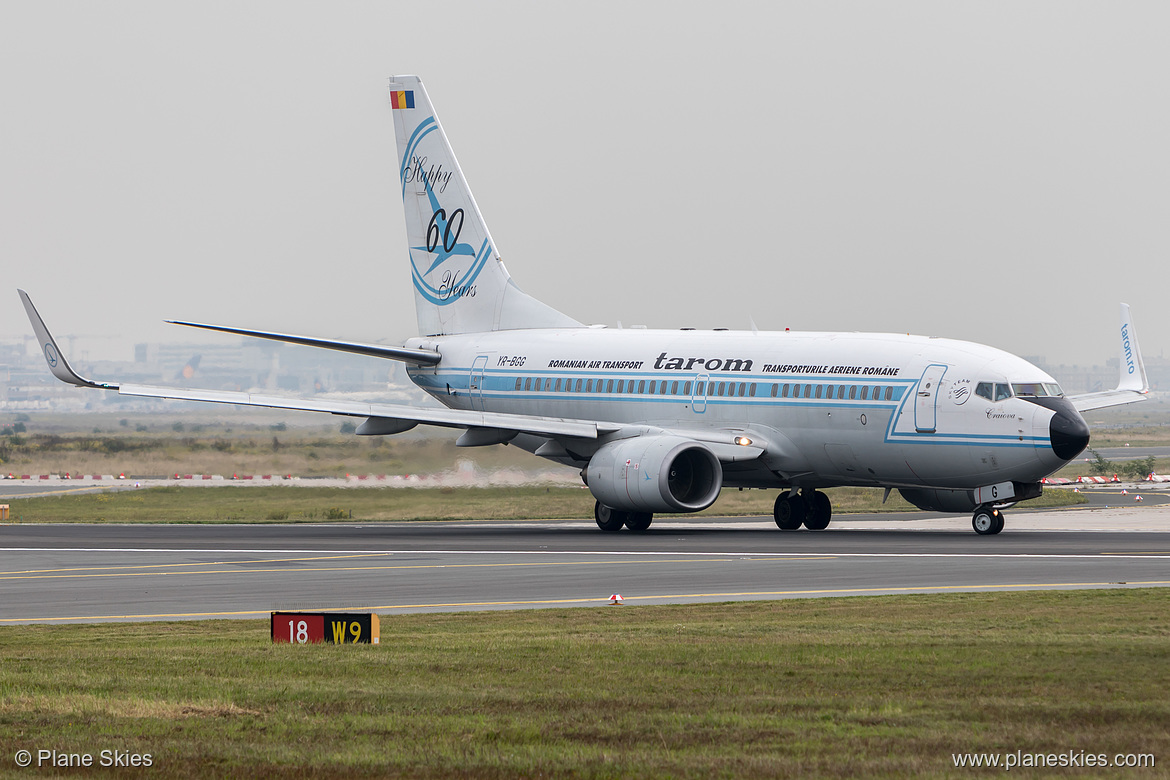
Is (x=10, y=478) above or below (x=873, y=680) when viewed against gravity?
below

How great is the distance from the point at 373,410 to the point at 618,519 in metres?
6.58

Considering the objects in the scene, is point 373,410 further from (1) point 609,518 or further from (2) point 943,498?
(2) point 943,498

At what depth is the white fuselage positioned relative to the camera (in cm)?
3366

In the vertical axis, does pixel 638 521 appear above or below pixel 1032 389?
below

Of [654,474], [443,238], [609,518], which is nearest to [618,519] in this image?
[609,518]

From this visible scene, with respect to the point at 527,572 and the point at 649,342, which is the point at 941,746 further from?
the point at 649,342

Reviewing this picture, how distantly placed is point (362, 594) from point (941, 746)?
13570 mm

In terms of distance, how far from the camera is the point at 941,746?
33.6 ft

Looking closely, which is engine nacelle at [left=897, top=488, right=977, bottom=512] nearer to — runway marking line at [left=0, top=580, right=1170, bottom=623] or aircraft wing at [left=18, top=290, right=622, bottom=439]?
aircraft wing at [left=18, top=290, right=622, bottom=439]

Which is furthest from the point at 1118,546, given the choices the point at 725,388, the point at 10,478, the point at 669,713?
the point at 10,478

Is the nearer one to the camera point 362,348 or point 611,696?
point 611,696

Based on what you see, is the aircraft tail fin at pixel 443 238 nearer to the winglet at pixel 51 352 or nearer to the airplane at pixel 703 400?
the airplane at pixel 703 400

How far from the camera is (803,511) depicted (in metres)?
38.5

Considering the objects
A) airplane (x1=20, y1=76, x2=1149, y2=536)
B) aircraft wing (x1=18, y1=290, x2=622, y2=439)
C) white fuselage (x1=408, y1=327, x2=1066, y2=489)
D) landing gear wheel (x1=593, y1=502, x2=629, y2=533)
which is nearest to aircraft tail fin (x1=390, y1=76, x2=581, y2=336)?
airplane (x1=20, y1=76, x2=1149, y2=536)
